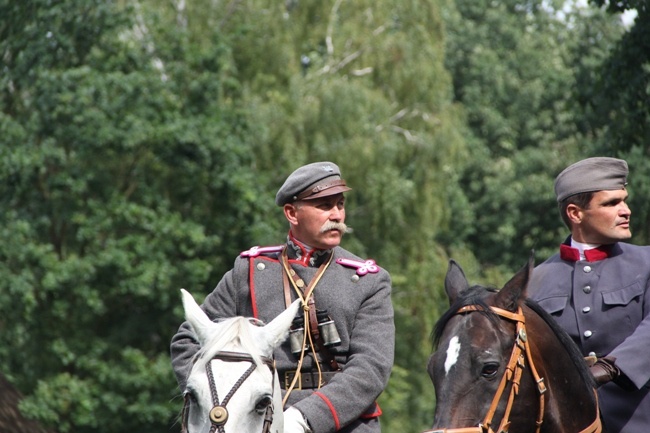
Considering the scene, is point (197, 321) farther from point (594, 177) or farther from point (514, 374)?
point (594, 177)

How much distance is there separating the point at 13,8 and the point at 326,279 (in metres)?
18.3

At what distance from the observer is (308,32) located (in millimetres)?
30547

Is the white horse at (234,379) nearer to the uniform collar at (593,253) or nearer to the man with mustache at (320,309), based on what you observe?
the man with mustache at (320,309)

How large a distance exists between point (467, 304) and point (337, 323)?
810 millimetres

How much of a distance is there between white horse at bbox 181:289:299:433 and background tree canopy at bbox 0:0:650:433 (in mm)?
15327

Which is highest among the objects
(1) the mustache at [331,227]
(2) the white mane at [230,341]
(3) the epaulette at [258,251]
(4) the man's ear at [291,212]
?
(4) the man's ear at [291,212]

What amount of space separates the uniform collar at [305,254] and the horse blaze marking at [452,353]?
3.70 ft

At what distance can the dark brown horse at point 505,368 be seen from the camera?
5078 mm

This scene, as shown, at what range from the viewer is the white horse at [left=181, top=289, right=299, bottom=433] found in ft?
15.4

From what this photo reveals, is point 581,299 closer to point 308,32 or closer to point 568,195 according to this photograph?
point 568,195

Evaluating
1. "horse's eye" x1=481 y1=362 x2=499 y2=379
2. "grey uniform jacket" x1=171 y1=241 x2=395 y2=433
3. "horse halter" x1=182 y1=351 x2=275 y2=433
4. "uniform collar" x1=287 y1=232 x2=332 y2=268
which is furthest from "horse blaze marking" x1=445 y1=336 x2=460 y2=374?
"uniform collar" x1=287 y1=232 x2=332 y2=268

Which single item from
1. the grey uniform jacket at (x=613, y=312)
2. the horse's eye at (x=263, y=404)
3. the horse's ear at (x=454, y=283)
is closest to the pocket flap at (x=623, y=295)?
the grey uniform jacket at (x=613, y=312)

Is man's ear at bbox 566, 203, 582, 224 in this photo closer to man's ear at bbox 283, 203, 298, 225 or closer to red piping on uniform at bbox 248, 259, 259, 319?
man's ear at bbox 283, 203, 298, 225

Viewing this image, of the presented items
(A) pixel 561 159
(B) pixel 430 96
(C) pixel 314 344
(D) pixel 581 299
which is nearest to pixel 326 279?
(C) pixel 314 344
